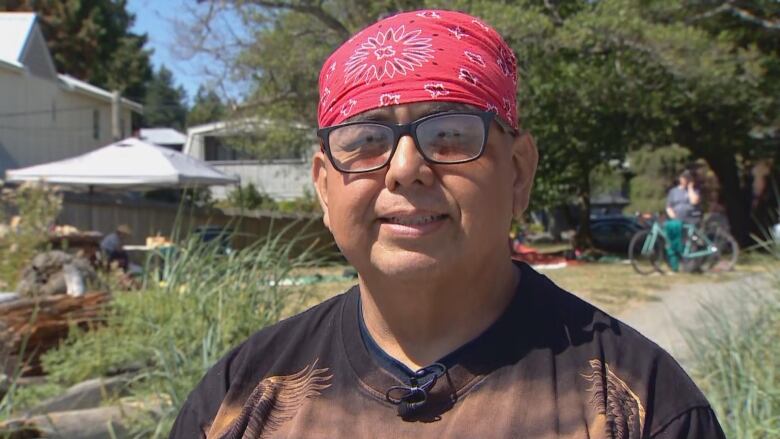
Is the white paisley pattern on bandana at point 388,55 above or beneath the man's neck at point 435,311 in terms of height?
above

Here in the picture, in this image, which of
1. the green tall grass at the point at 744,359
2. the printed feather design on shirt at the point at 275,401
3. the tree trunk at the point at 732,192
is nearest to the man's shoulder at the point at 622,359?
the printed feather design on shirt at the point at 275,401

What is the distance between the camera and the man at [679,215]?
13.2 m

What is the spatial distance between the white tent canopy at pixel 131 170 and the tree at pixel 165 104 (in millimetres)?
56509

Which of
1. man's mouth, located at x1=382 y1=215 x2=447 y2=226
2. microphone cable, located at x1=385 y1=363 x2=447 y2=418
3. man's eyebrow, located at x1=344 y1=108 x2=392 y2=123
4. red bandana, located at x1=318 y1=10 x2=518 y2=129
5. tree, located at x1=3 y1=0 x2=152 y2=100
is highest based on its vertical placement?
tree, located at x1=3 y1=0 x2=152 y2=100

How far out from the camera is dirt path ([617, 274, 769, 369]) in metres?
5.00

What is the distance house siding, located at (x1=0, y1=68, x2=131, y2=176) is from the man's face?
2359cm

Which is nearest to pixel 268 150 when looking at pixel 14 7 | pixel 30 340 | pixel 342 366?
pixel 30 340

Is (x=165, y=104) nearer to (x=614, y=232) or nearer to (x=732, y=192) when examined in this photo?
(x=614, y=232)

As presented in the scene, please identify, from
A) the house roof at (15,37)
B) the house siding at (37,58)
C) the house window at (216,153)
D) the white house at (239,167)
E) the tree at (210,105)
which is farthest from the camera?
the house window at (216,153)

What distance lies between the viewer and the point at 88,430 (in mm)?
4207

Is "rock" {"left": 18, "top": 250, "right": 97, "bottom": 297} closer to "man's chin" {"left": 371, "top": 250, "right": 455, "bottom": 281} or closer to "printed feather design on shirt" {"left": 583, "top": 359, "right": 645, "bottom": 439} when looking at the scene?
"man's chin" {"left": 371, "top": 250, "right": 455, "bottom": 281}

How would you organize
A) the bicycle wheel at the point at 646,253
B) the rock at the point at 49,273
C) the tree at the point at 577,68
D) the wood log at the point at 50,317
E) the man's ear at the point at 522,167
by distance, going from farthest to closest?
the tree at the point at 577,68 < the bicycle wheel at the point at 646,253 < the rock at the point at 49,273 < the wood log at the point at 50,317 < the man's ear at the point at 522,167

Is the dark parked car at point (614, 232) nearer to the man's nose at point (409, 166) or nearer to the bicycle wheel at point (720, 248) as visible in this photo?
the bicycle wheel at point (720, 248)

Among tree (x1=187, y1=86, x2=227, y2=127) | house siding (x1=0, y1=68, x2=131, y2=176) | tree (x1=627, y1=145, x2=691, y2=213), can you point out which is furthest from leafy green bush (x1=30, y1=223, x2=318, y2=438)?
tree (x1=627, y1=145, x2=691, y2=213)
